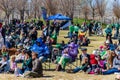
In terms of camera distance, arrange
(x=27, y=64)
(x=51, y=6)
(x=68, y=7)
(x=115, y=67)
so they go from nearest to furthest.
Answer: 1. (x=27, y=64)
2. (x=115, y=67)
3. (x=68, y=7)
4. (x=51, y=6)

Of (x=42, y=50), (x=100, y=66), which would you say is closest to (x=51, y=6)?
(x=42, y=50)

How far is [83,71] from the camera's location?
53.5ft

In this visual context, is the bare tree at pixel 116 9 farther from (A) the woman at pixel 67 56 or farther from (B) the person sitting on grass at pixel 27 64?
(B) the person sitting on grass at pixel 27 64

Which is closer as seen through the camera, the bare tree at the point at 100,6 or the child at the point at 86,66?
the child at the point at 86,66

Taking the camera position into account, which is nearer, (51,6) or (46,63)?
(46,63)

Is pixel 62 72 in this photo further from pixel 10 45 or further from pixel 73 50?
pixel 10 45

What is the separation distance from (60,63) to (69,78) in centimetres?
183

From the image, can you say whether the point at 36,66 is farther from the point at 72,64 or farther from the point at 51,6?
the point at 51,6

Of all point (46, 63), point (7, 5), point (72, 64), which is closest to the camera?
point (72, 64)

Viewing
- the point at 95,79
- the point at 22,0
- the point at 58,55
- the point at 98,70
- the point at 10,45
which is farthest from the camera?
the point at 22,0

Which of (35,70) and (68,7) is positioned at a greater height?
(68,7)

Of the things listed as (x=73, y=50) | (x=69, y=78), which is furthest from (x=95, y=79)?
(x=73, y=50)

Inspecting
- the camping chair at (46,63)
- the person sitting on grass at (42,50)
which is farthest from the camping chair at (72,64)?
the person sitting on grass at (42,50)

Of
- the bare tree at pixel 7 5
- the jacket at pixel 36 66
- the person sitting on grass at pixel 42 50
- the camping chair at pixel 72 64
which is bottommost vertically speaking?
the camping chair at pixel 72 64
